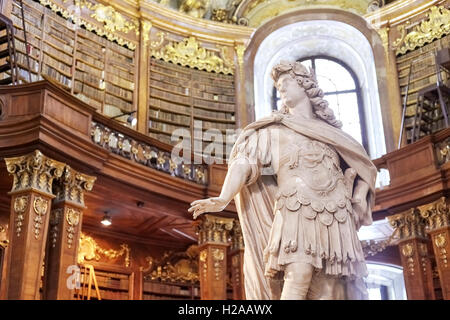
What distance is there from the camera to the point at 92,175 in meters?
6.71

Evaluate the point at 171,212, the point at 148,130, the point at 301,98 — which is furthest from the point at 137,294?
the point at 301,98

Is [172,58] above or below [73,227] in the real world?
above

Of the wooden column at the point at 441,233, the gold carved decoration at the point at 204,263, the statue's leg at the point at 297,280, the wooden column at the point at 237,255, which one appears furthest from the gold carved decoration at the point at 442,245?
the statue's leg at the point at 297,280

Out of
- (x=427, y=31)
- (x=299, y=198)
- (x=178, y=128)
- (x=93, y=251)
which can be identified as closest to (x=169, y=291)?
(x=93, y=251)

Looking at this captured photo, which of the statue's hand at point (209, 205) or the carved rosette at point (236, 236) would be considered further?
the carved rosette at point (236, 236)

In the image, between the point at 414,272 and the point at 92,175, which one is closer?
the point at 92,175

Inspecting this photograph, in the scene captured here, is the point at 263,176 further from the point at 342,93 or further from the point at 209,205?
the point at 342,93

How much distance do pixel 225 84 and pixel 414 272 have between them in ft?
14.9

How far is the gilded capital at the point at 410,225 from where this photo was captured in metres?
7.68

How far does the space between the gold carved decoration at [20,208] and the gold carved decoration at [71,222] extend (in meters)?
0.47

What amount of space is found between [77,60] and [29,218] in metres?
3.67

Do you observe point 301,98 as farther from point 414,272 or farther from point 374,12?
point 374,12

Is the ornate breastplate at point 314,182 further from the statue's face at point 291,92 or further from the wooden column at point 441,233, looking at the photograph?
the wooden column at point 441,233

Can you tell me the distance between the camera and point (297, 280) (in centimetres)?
249
